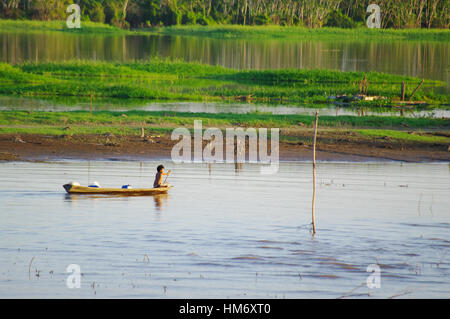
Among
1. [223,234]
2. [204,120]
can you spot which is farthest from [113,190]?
[204,120]

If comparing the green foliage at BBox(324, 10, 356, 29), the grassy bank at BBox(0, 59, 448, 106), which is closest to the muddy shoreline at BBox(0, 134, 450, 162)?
the grassy bank at BBox(0, 59, 448, 106)

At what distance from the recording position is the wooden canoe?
706 inches

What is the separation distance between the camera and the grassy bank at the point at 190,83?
38375 mm

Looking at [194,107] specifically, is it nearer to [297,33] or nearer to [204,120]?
[204,120]

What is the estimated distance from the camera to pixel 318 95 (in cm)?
4028

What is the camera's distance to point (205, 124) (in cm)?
2741

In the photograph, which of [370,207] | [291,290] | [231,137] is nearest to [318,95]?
[231,137]

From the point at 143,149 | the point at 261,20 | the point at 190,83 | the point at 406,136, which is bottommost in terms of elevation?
the point at 143,149

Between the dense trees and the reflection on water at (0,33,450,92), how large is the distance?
12.2 metres

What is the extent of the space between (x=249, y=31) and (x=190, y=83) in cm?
6042

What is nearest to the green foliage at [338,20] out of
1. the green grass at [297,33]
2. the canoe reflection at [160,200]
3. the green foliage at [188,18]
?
the green grass at [297,33]

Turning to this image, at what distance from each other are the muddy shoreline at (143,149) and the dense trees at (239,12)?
85952 mm
